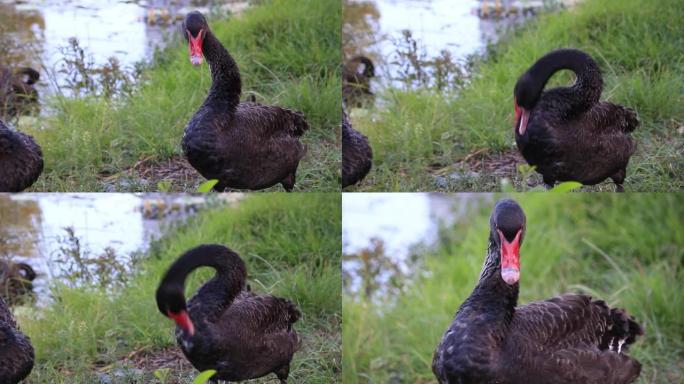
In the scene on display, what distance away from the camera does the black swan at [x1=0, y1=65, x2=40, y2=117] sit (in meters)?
3.75

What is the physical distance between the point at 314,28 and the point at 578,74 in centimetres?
96

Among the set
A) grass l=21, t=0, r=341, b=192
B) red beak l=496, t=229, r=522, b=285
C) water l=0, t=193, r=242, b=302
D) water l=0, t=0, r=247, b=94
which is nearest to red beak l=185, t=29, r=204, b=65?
grass l=21, t=0, r=341, b=192

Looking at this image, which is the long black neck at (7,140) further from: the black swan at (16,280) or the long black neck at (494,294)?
the long black neck at (494,294)

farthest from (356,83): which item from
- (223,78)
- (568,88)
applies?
(568,88)

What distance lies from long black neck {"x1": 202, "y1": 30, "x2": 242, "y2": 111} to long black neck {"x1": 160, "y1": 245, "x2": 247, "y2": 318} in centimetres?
50

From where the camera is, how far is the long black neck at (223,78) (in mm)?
3510

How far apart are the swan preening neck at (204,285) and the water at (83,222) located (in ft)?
1.21

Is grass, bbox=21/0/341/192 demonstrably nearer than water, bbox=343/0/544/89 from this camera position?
Yes

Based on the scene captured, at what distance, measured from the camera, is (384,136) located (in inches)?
149

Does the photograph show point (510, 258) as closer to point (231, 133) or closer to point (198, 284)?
point (231, 133)

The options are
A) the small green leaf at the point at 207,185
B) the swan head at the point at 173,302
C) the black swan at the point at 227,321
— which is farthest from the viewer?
the small green leaf at the point at 207,185

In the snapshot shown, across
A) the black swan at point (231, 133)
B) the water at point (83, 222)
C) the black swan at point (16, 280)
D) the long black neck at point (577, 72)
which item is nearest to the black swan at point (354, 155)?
the black swan at point (231, 133)

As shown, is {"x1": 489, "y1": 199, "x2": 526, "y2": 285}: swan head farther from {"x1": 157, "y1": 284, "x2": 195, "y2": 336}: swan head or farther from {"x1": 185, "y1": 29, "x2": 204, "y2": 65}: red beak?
{"x1": 185, "y1": 29, "x2": 204, "y2": 65}: red beak

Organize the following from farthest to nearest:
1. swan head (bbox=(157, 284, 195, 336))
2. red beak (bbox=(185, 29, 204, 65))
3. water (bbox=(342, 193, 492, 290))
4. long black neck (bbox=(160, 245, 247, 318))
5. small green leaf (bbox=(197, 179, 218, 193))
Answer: water (bbox=(342, 193, 492, 290)) → small green leaf (bbox=(197, 179, 218, 193)) → red beak (bbox=(185, 29, 204, 65)) → long black neck (bbox=(160, 245, 247, 318)) → swan head (bbox=(157, 284, 195, 336))
